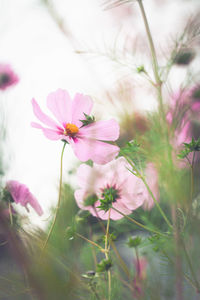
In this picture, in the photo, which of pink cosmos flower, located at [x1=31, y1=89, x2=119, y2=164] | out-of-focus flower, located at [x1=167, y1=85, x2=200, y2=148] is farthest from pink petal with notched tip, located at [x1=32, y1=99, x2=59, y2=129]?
out-of-focus flower, located at [x1=167, y1=85, x2=200, y2=148]

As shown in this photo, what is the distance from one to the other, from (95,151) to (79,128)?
36 mm

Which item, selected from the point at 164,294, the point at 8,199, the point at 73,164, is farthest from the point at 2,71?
the point at 164,294

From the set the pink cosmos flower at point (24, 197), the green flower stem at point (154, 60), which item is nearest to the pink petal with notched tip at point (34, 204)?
the pink cosmos flower at point (24, 197)

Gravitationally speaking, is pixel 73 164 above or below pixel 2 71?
below

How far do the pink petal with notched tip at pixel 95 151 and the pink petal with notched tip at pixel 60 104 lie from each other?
29mm

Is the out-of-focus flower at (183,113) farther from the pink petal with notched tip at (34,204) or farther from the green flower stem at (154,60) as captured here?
the pink petal with notched tip at (34,204)

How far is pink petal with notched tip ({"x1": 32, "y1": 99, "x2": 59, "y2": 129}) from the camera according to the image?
208mm

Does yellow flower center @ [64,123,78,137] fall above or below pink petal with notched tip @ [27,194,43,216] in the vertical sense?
above

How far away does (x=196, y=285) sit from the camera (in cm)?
22

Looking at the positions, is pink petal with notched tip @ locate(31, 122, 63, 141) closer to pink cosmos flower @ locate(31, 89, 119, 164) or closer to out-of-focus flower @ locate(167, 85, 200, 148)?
pink cosmos flower @ locate(31, 89, 119, 164)

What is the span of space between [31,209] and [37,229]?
0.14 ft

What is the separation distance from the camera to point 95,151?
218 millimetres

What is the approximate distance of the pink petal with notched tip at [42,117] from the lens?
208 mm

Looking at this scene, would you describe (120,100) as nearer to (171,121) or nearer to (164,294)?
(171,121)
